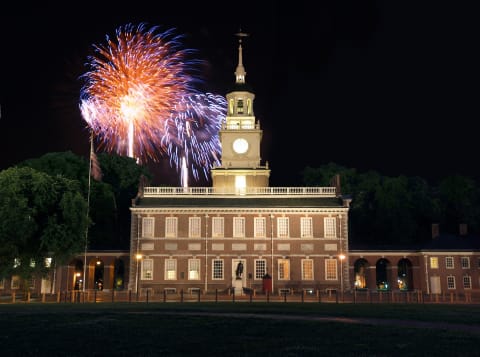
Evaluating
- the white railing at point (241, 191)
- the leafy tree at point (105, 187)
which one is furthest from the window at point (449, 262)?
the leafy tree at point (105, 187)

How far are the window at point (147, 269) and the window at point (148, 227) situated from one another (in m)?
2.18

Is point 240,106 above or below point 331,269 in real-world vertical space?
above

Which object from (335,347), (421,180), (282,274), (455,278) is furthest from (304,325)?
(421,180)

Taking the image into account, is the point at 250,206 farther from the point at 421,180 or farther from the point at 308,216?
the point at 421,180

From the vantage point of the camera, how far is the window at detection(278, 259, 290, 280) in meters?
48.7

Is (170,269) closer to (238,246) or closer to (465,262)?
(238,246)

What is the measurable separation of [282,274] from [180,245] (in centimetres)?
917

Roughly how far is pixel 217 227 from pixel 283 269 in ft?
22.3

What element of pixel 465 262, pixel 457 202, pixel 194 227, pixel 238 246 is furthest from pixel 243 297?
pixel 457 202

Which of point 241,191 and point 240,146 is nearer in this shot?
point 241,191

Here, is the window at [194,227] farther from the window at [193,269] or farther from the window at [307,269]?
the window at [307,269]

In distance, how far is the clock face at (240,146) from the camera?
5825cm

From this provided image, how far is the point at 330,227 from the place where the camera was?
49.5 m

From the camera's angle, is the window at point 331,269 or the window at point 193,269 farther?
the window at point 193,269
